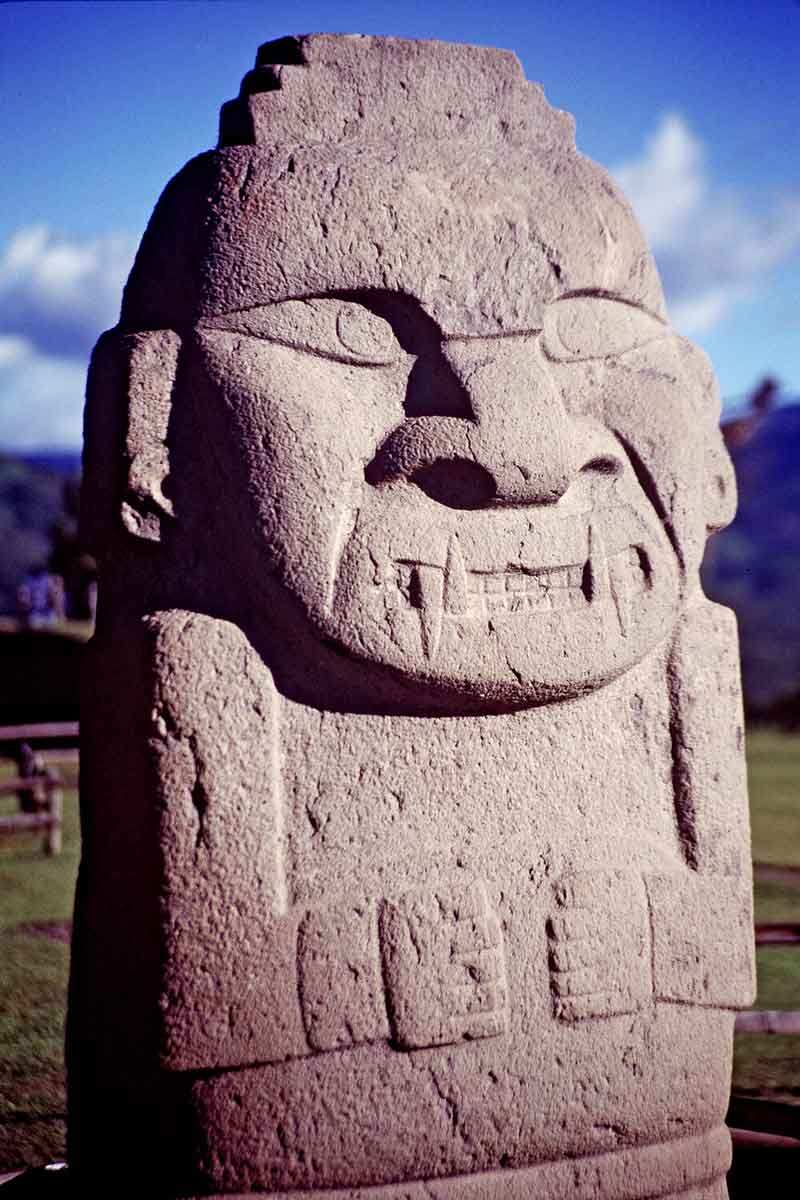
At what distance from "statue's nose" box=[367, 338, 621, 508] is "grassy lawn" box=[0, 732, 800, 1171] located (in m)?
2.05

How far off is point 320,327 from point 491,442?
0.35 m

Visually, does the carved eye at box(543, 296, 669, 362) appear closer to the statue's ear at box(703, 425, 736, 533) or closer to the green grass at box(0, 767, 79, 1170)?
the statue's ear at box(703, 425, 736, 533)

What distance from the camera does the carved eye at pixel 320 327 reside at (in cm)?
234

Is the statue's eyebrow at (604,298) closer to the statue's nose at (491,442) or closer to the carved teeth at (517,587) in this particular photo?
the statue's nose at (491,442)

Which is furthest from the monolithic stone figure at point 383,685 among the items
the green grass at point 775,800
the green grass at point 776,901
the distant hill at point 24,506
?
the distant hill at point 24,506

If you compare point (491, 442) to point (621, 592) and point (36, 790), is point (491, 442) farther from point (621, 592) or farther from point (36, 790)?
point (36, 790)

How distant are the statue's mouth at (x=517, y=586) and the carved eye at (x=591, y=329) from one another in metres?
0.34

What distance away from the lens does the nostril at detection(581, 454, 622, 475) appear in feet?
8.25

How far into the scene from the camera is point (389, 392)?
7.87 ft

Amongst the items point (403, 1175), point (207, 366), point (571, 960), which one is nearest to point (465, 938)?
point (571, 960)

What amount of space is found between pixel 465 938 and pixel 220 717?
561 mm

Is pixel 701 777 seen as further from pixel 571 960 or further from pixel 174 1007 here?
pixel 174 1007

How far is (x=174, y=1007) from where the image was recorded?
2.21 m

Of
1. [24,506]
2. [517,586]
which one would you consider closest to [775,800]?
[517,586]
